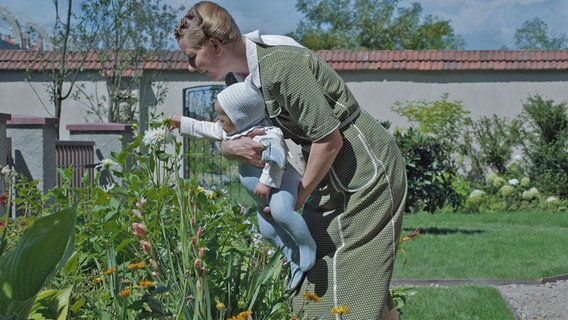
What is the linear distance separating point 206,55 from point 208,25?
94 millimetres

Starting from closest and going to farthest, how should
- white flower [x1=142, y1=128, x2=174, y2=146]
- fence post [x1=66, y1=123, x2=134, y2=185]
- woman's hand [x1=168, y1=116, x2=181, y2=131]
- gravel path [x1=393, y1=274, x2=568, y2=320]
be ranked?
1. woman's hand [x1=168, y1=116, x2=181, y2=131]
2. white flower [x1=142, y1=128, x2=174, y2=146]
3. gravel path [x1=393, y1=274, x2=568, y2=320]
4. fence post [x1=66, y1=123, x2=134, y2=185]

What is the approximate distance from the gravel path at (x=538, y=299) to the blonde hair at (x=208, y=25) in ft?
12.4

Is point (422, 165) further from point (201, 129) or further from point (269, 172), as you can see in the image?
point (269, 172)

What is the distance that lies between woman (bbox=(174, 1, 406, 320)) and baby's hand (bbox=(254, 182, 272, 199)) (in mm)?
72

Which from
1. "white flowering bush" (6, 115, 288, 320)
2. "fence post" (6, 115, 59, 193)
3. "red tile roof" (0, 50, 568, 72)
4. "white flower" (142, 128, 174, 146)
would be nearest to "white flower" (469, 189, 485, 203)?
"red tile roof" (0, 50, 568, 72)

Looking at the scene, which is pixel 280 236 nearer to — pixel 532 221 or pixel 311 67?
pixel 311 67

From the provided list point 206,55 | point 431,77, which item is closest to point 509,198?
point 431,77

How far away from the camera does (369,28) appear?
4316cm

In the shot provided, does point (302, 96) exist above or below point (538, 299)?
above

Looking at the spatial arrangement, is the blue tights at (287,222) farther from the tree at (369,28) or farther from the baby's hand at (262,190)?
the tree at (369,28)

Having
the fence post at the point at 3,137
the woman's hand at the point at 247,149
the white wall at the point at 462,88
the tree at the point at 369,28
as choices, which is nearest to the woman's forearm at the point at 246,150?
the woman's hand at the point at 247,149

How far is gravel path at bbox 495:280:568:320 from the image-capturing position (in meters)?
5.71

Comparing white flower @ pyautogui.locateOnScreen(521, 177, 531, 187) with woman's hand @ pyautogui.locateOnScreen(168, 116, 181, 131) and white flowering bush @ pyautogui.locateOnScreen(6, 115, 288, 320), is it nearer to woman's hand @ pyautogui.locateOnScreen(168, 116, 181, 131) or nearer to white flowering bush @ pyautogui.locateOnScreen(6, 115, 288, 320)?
white flowering bush @ pyautogui.locateOnScreen(6, 115, 288, 320)

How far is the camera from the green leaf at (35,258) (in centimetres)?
193
